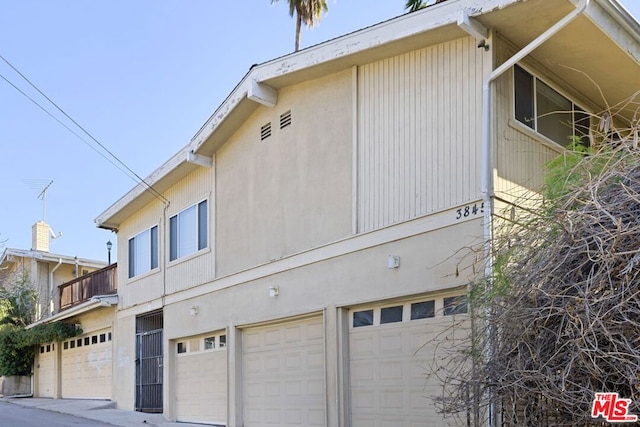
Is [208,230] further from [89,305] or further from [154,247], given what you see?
[89,305]

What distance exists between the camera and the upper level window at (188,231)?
1546 centimetres

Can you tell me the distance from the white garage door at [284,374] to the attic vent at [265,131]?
3.52 meters

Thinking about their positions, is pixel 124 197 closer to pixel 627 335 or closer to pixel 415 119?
pixel 415 119

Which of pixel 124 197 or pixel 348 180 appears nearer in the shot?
pixel 348 180

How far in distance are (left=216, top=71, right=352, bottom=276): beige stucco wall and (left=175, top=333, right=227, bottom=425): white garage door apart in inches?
68.3

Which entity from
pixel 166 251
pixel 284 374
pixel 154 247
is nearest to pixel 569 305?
pixel 284 374

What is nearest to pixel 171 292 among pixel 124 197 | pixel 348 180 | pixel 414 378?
pixel 124 197

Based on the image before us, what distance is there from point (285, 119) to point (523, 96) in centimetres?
453

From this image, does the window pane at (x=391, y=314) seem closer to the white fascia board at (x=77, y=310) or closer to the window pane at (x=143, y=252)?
the window pane at (x=143, y=252)

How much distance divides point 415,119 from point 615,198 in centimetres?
493

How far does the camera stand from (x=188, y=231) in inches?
637

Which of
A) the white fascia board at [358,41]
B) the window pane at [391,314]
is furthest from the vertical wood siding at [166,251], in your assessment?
the window pane at [391,314]

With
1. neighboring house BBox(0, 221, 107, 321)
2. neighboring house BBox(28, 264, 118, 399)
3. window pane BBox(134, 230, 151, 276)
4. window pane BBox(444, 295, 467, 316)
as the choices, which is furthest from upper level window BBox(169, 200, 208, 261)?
neighboring house BBox(0, 221, 107, 321)

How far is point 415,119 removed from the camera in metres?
9.93
